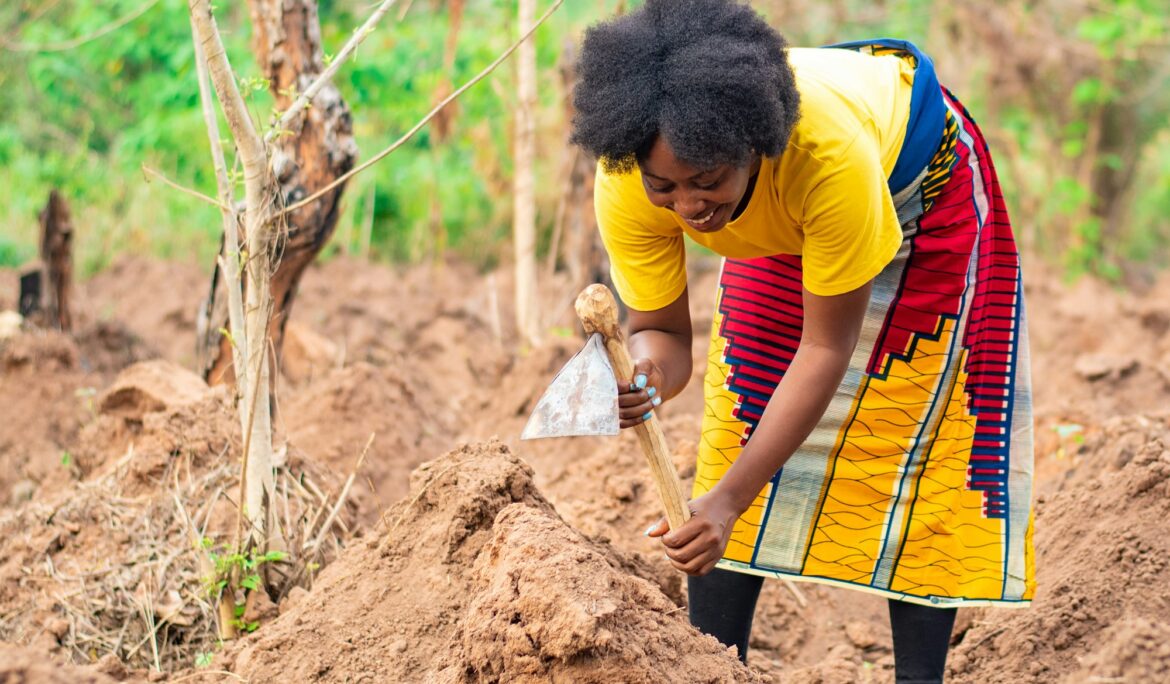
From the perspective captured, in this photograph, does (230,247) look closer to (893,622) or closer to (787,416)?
(787,416)

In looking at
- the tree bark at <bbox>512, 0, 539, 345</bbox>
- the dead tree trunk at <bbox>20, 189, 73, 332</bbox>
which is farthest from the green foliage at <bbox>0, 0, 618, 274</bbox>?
the dead tree trunk at <bbox>20, 189, 73, 332</bbox>

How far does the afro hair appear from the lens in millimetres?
2053

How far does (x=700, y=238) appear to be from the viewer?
2.56 metres

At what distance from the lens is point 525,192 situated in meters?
6.03

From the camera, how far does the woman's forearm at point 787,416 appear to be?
2408 mm

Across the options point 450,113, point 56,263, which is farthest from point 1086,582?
point 450,113

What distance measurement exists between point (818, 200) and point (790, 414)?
1.47 ft

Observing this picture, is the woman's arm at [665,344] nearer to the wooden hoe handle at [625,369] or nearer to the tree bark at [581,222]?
the wooden hoe handle at [625,369]

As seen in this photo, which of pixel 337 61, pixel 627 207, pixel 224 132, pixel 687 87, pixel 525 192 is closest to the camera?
pixel 687 87

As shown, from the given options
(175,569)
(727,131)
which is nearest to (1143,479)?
(727,131)

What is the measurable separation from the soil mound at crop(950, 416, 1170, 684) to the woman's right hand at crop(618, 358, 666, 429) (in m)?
1.15

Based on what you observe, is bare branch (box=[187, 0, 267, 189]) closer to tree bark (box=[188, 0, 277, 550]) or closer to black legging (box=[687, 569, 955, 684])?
tree bark (box=[188, 0, 277, 550])

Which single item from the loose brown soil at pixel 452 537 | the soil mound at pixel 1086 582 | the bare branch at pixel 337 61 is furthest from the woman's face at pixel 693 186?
the soil mound at pixel 1086 582

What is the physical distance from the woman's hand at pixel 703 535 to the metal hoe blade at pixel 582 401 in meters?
0.30
